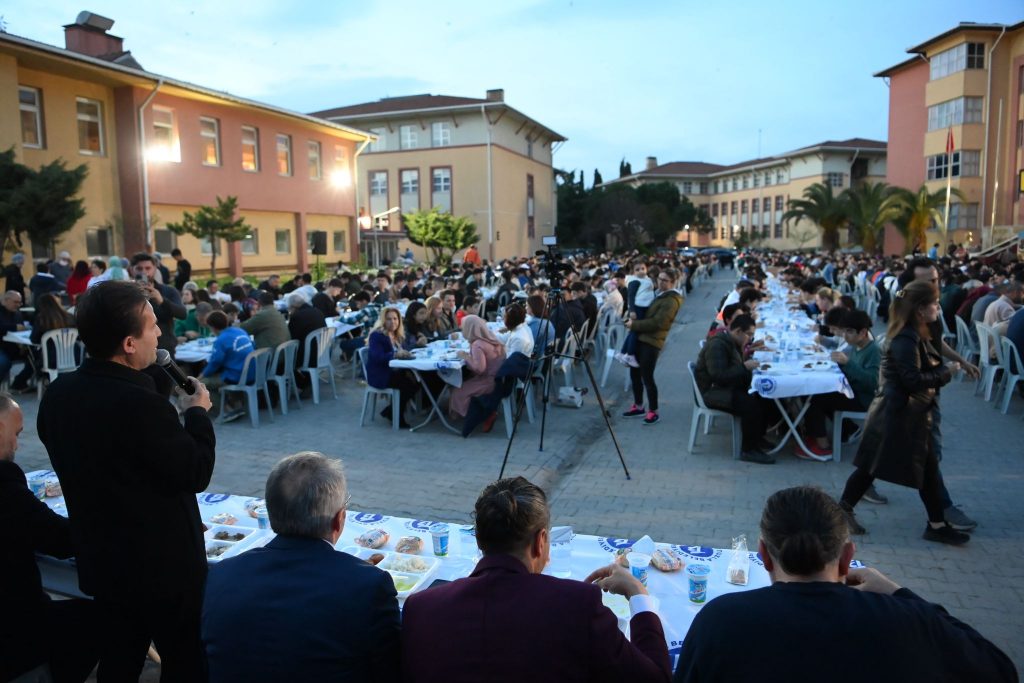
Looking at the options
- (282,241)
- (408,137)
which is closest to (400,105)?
(408,137)

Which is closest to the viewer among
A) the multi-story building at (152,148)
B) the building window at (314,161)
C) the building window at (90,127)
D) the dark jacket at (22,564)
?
the dark jacket at (22,564)

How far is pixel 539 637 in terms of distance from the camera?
1708 millimetres

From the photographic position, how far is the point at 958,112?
33.2 meters

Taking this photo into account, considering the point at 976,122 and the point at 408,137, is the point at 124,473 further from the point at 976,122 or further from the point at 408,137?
the point at 976,122

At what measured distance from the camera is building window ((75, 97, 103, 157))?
58.9 feet

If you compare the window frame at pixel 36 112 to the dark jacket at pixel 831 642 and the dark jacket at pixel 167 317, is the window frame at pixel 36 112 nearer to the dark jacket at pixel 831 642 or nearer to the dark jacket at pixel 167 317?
the dark jacket at pixel 167 317

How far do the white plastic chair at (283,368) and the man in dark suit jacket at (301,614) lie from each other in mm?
6844

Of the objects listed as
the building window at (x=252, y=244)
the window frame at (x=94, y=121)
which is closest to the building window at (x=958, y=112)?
the building window at (x=252, y=244)

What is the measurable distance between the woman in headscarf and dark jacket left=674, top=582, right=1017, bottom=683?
5.98 meters

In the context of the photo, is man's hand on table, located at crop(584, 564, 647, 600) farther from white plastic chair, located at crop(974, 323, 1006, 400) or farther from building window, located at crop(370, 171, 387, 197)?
building window, located at crop(370, 171, 387, 197)

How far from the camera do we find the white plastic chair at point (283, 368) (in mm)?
8555

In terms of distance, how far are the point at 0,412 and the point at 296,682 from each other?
1.86 m

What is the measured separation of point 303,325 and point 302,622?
25.9 feet

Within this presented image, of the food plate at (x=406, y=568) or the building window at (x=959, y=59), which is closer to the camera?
the food plate at (x=406, y=568)
